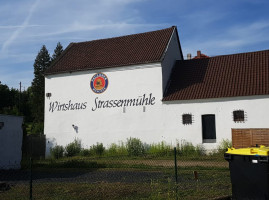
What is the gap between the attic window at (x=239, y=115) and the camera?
19797 millimetres

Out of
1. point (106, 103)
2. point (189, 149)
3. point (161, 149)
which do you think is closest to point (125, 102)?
point (106, 103)

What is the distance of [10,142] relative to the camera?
1675cm

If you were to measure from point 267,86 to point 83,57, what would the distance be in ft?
50.8

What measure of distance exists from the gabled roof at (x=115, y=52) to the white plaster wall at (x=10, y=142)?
900cm

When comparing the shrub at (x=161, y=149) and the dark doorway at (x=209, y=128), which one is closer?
the shrub at (x=161, y=149)

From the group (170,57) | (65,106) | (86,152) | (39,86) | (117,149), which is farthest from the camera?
(39,86)

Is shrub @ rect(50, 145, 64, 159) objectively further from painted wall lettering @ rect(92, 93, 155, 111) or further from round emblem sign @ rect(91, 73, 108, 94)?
round emblem sign @ rect(91, 73, 108, 94)

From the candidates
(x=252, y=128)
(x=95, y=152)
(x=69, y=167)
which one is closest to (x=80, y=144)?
(x=95, y=152)

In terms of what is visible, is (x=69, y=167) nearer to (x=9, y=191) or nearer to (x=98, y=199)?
(x=9, y=191)

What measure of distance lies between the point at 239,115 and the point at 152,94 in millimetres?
→ 6431

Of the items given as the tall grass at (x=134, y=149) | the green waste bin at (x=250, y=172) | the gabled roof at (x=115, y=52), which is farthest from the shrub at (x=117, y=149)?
the green waste bin at (x=250, y=172)

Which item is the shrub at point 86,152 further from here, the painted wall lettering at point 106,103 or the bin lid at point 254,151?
the bin lid at point 254,151

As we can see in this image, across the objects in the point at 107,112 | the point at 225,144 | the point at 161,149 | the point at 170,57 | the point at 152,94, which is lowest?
the point at 161,149

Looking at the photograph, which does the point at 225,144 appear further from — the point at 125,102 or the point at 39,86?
the point at 39,86
